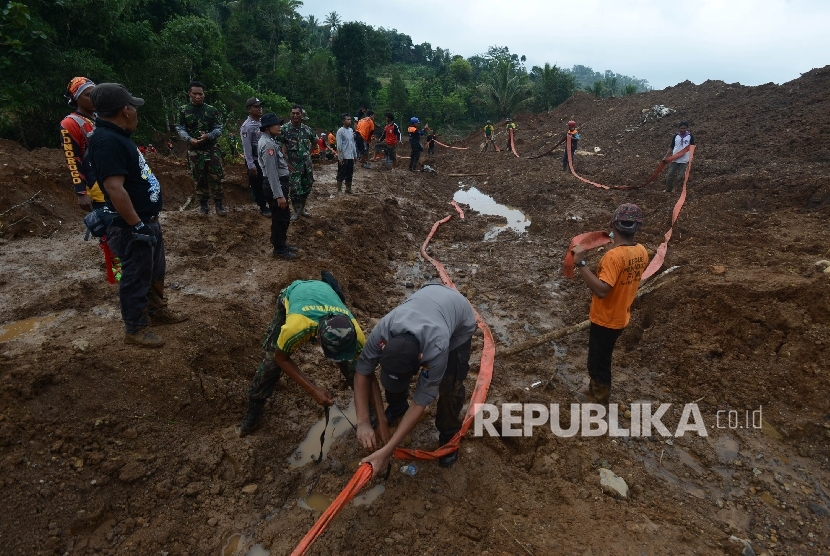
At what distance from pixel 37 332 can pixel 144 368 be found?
117 cm

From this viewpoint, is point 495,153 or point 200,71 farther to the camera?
point 495,153

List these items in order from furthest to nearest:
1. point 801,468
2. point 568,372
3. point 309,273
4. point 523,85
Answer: point 523,85
point 309,273
point 568,372
point 801,468

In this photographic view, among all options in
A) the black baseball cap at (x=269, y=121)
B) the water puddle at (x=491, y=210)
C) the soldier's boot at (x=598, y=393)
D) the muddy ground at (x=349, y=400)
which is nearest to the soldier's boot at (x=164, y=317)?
the muddy ground at (x=349, y=400)

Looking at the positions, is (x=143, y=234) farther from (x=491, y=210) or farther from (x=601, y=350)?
(x=491, y=210)

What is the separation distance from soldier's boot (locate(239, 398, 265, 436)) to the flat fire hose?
826mm

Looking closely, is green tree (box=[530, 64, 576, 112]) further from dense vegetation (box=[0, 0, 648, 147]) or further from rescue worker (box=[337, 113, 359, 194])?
rescue worker (box=[337, 113, 359, 194])

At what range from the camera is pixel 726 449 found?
10.5 ft

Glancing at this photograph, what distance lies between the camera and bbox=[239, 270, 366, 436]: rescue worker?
88.3 inches

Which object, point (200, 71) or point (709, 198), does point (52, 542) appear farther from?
point (200, 71)

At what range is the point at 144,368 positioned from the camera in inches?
122

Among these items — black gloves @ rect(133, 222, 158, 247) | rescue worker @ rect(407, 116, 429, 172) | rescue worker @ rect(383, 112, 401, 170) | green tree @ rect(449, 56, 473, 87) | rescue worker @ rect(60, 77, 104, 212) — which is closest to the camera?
black gloves @ rect(133, 222, 158, 247)

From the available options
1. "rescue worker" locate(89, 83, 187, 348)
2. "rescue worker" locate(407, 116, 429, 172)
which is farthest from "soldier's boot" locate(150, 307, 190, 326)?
"rescue worker" locate(407, 116, 429, 172)

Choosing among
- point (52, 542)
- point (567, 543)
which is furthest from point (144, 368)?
point (567, 543)

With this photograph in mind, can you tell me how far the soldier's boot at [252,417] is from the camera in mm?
3035
